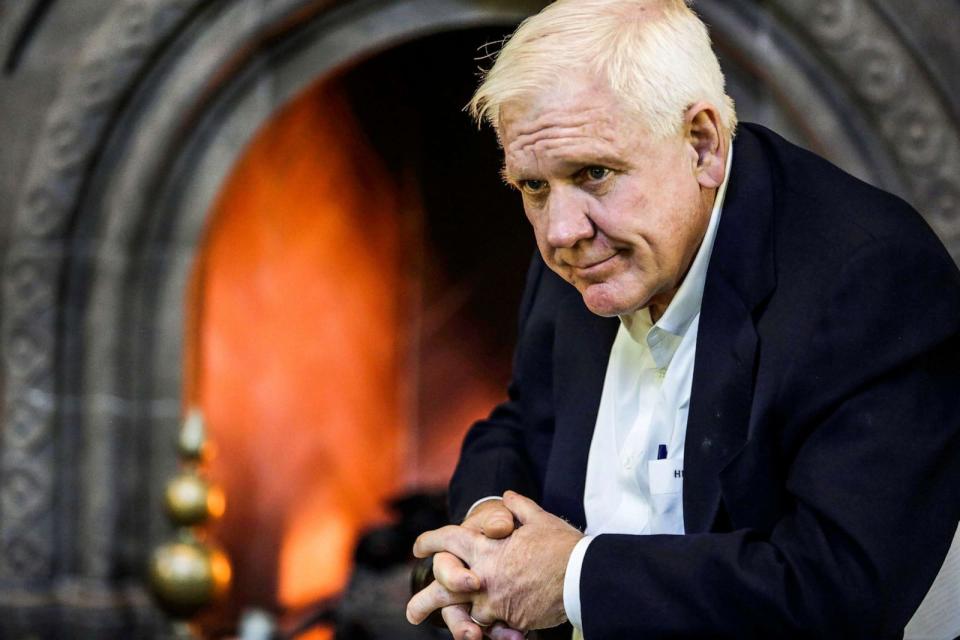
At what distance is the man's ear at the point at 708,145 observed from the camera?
4.97 feet

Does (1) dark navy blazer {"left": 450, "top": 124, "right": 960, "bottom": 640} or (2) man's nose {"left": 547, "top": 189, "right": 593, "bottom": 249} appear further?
(2) man's nose {"left": 547, "top": 189, "right": 593, "bottom": 249}

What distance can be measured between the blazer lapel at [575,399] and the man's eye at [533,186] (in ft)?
1.02

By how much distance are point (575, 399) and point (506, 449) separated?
0.45ft

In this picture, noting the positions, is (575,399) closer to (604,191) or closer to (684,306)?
(684,306)

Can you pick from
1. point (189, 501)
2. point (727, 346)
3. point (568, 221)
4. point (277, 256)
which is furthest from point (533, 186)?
point (277, 256)

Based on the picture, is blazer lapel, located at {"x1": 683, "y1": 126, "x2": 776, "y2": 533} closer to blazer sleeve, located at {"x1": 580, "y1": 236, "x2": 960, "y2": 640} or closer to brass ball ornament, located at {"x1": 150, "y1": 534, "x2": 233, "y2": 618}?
blazer sleeve, located at {"x1": 580, "y1": 236, "x2": 960, "y2": 640}

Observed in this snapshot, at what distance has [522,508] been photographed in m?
1.60

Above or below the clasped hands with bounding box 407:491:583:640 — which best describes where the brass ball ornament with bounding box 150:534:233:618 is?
below

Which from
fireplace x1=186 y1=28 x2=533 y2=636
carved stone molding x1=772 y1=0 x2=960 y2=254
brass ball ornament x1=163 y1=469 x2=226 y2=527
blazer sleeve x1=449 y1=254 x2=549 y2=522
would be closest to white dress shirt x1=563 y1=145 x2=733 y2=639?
blazer sleeve x1=449 y1=254 x2=549 y2=522

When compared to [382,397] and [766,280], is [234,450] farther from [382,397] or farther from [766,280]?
[766,280]

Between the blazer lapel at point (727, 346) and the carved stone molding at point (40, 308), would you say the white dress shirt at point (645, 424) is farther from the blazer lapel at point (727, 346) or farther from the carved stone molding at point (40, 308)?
the carved stone molding at point (40, 308)

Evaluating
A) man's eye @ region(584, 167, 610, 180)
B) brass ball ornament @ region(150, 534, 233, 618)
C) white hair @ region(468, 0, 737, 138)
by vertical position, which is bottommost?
brass ball ornament @ region(150, 534, 233, 618)

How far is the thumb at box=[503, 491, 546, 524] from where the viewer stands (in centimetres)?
159

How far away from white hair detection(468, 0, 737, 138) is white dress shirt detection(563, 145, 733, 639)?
0.48ft
